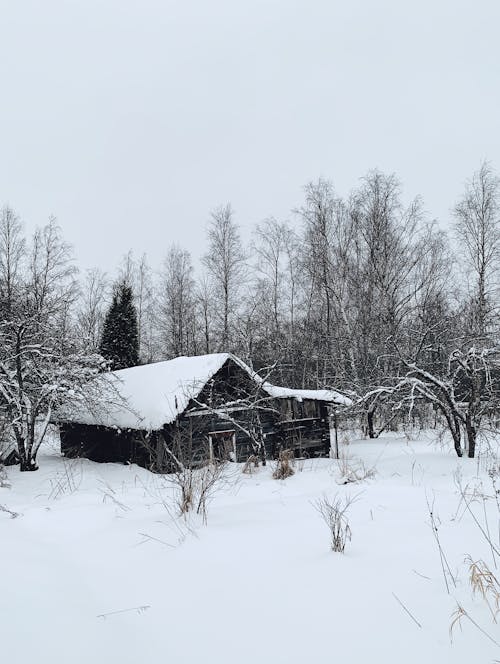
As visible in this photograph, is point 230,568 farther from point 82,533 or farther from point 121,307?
point 121,307

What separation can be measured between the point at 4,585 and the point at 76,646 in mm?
945

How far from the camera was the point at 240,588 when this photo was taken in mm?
3168

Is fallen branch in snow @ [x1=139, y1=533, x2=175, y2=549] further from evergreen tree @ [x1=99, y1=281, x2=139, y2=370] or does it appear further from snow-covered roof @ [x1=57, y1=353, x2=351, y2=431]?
evergreen tree @ [x1=99, y1=281, x2=139, y2=370]

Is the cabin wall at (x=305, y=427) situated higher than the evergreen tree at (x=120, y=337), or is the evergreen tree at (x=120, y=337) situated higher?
the evergreen tree at (x=120, y=337)

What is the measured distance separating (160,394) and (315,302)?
14.3 meters

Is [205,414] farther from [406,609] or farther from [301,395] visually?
[406,609]

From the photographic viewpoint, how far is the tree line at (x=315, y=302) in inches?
545

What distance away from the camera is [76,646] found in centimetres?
241

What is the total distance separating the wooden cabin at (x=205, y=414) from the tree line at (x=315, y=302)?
173 cm

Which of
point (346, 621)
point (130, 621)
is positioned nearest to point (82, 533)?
point (130, 621)

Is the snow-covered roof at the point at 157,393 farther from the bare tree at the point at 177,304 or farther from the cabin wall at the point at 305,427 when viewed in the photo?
the bare tree at the point at 177,304

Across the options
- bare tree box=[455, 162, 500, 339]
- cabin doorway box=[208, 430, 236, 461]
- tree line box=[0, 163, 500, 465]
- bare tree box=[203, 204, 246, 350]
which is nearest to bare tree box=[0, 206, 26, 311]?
tree line box=[0, 163, 500, 465]

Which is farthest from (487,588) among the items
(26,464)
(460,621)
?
(26,464)

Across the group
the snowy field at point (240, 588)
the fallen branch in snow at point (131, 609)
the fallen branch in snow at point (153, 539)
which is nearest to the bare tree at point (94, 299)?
the snowy field at point (240, 588)
